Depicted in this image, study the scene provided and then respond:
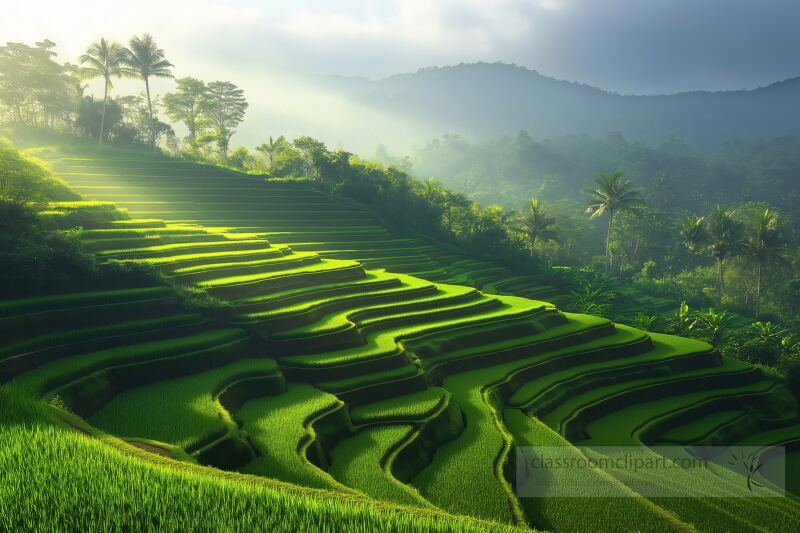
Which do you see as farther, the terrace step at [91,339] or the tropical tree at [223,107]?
the tropical tree at [223,107]

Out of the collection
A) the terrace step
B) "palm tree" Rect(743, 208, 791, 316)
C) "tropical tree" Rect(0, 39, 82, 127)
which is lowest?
the terrace step

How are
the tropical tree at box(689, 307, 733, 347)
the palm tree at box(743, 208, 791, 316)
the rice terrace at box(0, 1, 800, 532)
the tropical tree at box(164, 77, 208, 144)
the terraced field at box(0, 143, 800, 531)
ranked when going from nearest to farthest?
the rice terrace at box(0, 1, 800, 532) → the terraced field at box(0, 143, 800, 531) → the tropical tree at box(689, 307, 733, 347) → the palm tree at box(743, 208, 791, 316) → the tropical tree at box(164, 77, 208, 144)

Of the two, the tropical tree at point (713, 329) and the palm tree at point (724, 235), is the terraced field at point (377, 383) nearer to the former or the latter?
the tropical tree at point (713, 329)

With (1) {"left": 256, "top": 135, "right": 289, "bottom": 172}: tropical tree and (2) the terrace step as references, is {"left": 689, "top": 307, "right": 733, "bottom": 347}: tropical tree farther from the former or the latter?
(1) {"left": 256, "top": 135, "right": 289, "bottom": 172}: tropical tree

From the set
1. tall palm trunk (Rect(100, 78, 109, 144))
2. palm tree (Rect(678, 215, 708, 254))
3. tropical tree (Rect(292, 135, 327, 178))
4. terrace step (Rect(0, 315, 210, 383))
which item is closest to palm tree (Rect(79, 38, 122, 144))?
tall palm trunk (Rect(100, 78, 109, 144))

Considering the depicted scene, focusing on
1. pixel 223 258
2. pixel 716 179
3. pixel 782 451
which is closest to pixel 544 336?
pixel 782 451

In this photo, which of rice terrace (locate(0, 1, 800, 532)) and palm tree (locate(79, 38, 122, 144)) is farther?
palm tree (locate(79, 38, 122, 144))

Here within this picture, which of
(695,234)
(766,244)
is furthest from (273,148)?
(766,244)

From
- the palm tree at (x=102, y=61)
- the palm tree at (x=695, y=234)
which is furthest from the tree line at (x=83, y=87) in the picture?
the palm tree at (x=695, y=234)
